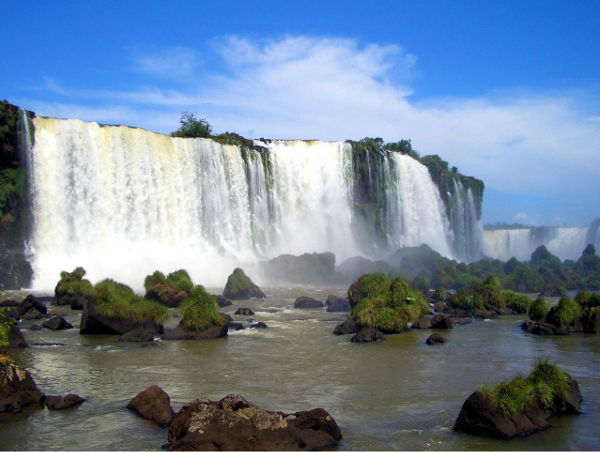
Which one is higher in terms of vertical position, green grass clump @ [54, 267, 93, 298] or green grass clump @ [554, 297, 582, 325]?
green grass clump @ [54, 267, 93, 298]

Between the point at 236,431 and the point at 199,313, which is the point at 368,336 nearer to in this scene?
the point at 199,313

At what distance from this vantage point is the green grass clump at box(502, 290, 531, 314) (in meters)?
26.1

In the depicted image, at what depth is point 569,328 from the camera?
19.6 meters

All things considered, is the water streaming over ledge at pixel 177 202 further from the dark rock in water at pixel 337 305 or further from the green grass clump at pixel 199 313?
the green grass clump at pixel 199 313

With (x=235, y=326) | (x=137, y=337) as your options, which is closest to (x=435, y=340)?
(x=235, y=326)

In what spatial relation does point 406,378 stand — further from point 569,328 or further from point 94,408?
point 569,328

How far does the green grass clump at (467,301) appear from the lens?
25.2m

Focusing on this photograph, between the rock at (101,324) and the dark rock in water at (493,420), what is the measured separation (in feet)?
37.4

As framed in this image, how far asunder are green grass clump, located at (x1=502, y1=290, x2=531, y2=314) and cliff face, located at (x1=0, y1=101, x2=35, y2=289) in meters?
23.5

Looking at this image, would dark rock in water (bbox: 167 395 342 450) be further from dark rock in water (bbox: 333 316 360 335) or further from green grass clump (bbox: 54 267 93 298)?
green grass clump (bbox: 54 267 93 298)

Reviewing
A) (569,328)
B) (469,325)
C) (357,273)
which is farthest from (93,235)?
(569,328)

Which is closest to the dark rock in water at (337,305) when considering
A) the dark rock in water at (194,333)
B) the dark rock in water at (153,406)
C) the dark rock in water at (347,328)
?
the dark rock in water at (347,328)

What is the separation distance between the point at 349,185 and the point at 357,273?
1552cm

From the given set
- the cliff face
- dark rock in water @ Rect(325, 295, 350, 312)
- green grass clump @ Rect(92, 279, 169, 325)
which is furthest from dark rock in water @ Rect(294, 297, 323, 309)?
the cliff face
